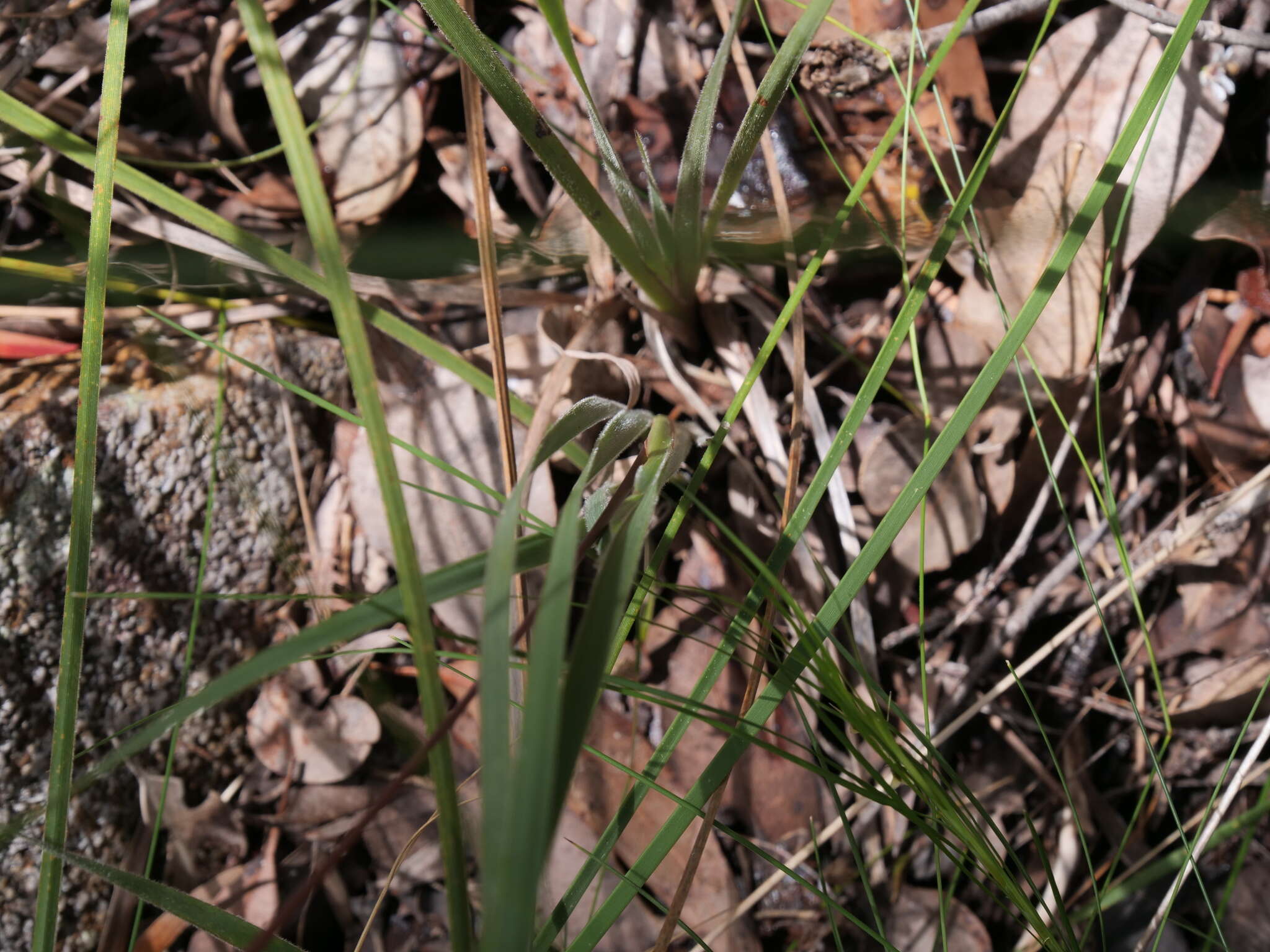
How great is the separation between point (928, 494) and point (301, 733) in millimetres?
767

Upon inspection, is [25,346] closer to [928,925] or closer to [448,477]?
[448,477]

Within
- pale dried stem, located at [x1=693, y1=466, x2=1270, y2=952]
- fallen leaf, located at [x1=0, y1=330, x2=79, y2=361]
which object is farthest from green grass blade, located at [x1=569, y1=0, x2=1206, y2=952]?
fallen leaf, located at [x1=0, y1=330, x2=79, y2=361]

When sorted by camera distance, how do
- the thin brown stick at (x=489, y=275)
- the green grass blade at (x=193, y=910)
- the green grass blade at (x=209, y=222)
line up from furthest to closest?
the thin brown stick at (x=489, y=275), the green grass blade at (x=209, y=222), the green grass blade at (x=193, y=910)

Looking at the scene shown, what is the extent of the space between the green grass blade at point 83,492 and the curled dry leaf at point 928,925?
2.62 ft

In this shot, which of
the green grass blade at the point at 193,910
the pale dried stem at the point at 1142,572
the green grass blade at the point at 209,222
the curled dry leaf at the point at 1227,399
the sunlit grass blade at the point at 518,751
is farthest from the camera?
the curled dry leaf at the point at 1227,399

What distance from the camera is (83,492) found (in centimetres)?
57

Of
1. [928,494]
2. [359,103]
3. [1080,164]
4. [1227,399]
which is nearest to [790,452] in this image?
[928,494]

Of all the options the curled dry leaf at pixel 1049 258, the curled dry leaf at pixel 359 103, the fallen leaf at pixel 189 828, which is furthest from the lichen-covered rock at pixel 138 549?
the curled dry leaf at pixel 1049 258

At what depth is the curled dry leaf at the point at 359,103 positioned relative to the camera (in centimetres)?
101

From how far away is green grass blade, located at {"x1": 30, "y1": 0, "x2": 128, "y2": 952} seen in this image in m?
0.56

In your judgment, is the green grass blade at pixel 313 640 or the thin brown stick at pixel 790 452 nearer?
the green grass blade at pixel 313 640

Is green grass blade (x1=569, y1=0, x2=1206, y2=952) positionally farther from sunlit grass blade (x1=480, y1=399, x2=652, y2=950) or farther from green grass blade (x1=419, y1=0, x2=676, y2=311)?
green grass blade (x1=419, y1=0, x2=676, y2=311)

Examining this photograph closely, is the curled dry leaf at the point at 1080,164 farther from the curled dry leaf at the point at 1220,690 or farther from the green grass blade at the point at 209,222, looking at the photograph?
the green grass blade at the point at 209,222

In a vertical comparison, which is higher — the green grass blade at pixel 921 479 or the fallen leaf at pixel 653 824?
the green grass blade at pixel 921 479
